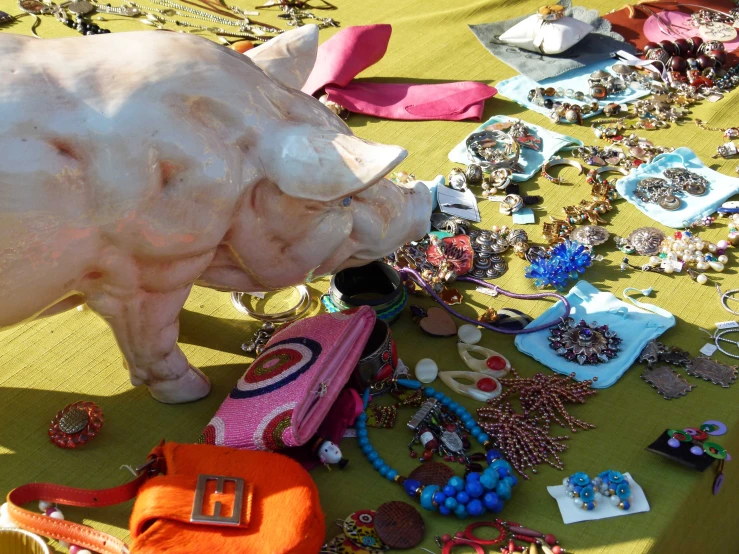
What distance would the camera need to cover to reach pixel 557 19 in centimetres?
299

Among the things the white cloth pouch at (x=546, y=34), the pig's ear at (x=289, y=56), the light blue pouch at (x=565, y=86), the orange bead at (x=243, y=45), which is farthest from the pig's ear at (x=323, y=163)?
the white cloth pouch at (x=546, y=34)

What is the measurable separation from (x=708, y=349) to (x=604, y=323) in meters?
0.24

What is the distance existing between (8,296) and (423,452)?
0.83 metres

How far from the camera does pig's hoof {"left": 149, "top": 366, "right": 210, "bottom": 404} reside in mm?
1809

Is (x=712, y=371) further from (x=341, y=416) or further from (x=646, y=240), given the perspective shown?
(x=341, y=416)

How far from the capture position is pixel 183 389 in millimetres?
1821

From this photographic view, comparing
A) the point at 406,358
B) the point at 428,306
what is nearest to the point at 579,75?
the point at 428,306

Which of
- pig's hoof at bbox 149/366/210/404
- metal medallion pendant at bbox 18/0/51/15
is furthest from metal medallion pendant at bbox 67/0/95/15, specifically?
pig's hoof at bbox 149/366/210/404

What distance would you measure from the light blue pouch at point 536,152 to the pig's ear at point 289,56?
0.88 m

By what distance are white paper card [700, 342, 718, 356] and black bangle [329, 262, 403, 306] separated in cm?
71

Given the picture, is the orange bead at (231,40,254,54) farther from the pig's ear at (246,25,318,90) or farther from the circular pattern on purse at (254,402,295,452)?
the circular pattern on purse at (254,402,295,452)

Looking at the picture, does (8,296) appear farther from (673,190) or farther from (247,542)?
(673,190)

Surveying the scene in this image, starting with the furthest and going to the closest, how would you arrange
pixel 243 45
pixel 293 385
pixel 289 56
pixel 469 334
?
pixel 243 45, pixel 469 334, pixel 289 56, pixel 293 385

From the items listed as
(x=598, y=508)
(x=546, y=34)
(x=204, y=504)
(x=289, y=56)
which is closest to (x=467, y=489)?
(x=598, y=508)
